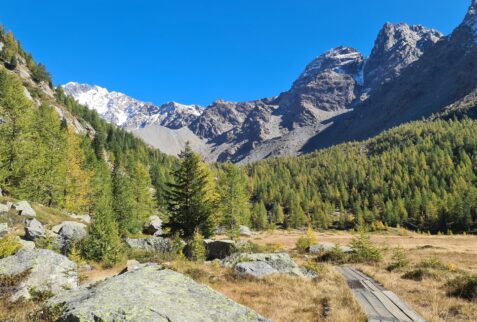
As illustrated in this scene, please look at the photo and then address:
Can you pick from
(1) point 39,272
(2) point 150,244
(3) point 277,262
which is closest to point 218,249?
(2) point 150,244

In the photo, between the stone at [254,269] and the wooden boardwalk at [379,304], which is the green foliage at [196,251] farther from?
the wooden boardwalk at [379,304]

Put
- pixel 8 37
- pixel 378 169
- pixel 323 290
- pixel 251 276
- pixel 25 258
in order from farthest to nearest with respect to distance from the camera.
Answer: pixel 378 169 < pixel 8 37 < pixel 251 276 < pixel 323 290 < pixel 25 258

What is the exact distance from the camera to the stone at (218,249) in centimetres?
3230

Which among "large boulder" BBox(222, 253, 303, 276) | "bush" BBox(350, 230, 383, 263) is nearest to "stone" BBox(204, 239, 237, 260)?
"large boulder" BBox(222, 253, 303, 276)

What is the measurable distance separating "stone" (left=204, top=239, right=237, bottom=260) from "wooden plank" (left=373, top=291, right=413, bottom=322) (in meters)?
18.1

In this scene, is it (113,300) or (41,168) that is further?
(41,168)

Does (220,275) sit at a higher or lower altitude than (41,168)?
lower

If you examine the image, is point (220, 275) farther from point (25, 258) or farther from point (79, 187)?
point (79, 187)

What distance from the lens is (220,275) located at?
761 inches

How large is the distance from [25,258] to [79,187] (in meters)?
37.2

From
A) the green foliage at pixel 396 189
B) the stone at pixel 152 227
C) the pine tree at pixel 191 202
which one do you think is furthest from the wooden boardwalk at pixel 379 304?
the green foliage at pixel 396 189

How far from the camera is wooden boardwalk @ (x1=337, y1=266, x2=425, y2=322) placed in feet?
38.0

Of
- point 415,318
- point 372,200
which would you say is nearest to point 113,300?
point 415,318

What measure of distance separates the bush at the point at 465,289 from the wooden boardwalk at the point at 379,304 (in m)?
2.89
